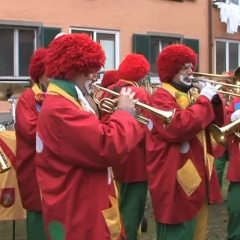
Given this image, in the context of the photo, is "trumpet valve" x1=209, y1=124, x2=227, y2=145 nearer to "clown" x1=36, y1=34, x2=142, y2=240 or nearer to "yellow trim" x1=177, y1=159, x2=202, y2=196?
"yellow trim" x1=177, y1=159, x2=202, y2=196

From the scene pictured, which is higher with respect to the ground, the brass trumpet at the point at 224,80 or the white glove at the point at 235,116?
the brass trumpet at the point at 224,80

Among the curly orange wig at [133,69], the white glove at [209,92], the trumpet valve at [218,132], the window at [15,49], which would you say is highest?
the window at [15,49]

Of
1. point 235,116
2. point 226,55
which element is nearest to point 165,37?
point 226,55

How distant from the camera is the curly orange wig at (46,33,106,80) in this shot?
317 cm

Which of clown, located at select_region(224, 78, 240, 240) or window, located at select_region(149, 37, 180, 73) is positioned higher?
window, located at select_region(149, 37, 180, 73)

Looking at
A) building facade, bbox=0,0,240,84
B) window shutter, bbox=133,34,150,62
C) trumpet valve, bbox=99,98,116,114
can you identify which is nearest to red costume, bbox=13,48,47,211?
trumpet valve, bbox=99,98,116,114

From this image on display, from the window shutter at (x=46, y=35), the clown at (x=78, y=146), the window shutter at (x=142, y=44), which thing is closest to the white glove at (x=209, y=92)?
the clown at (x=78, y=146)

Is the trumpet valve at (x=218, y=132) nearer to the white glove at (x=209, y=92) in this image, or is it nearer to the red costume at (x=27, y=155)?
the white glove at (x=209, y=92)

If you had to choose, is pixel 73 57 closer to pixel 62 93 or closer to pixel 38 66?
pixel 62 93

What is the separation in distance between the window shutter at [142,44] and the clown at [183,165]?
8.55 m

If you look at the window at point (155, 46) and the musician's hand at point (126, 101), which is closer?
the musician's hand at point (126, 101)

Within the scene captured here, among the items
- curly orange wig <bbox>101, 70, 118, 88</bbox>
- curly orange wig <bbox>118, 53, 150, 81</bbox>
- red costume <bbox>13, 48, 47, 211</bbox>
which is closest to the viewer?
red costume <bbox>13, 48, 47, 211</bbox>

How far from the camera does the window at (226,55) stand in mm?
15797

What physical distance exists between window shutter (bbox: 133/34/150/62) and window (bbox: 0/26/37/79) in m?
2.48
